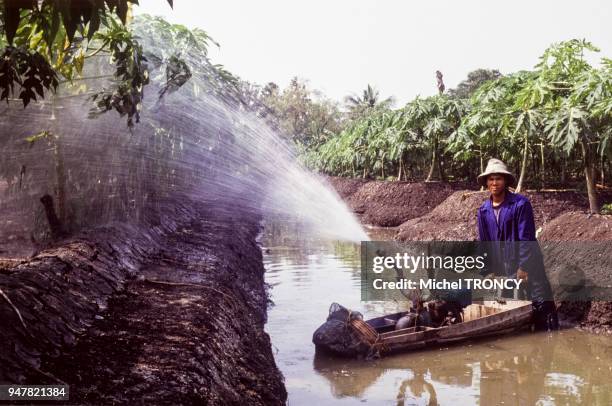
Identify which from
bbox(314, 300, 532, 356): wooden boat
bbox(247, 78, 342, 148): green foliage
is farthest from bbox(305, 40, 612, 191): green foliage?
bbox(247, 78, 342, 148): green foliage

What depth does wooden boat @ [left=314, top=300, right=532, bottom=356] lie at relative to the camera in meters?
6.66

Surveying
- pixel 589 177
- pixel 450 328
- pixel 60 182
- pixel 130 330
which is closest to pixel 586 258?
pixel 450 328

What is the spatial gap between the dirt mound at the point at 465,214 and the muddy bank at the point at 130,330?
785 cm

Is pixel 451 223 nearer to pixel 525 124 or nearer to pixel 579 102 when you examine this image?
pixel 525 124

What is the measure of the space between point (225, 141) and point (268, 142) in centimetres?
292

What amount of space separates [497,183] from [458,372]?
2.14 metres

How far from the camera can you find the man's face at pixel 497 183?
585 cm

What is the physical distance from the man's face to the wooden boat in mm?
1925

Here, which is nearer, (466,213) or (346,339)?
(346,339)

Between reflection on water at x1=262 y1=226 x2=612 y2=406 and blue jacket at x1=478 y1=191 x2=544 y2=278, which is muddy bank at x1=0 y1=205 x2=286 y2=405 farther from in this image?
blue jacket at x1=478 y1=191 x2=544 y2=278

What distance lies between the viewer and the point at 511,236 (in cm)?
592

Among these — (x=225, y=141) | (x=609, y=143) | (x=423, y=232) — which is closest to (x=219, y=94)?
(x=225, y=141)

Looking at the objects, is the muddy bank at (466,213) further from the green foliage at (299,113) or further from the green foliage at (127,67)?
the green foliage at (299,113)

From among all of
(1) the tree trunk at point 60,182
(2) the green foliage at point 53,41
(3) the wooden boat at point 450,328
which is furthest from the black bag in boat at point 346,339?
(1) the tree trunk at point 60,182
